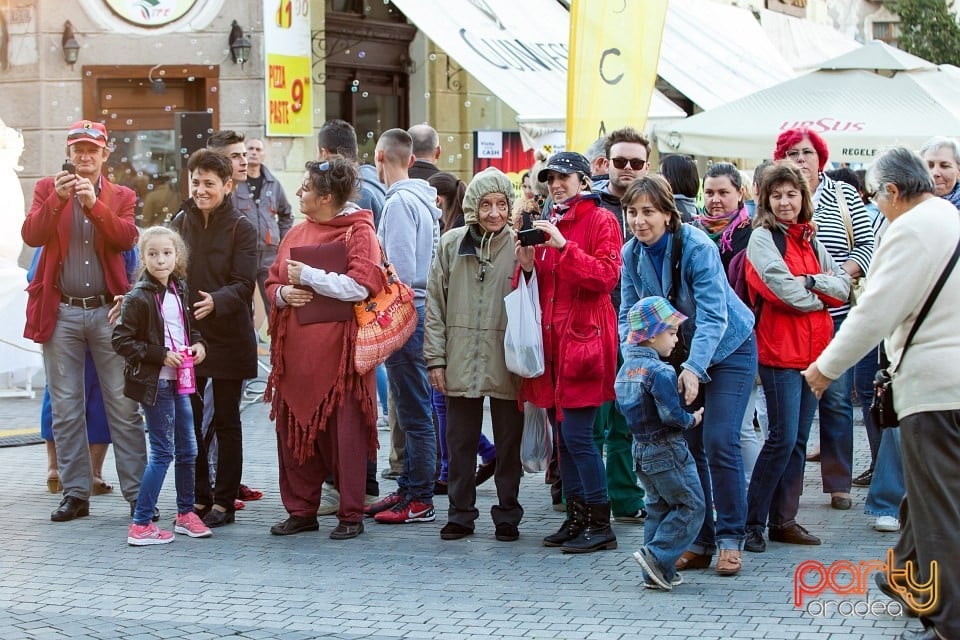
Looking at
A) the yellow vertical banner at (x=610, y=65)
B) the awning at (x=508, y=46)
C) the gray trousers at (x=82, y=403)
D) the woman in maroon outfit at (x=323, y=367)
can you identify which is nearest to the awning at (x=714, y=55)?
the awning at (x=508, y=46)

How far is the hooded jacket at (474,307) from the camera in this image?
23.2ft

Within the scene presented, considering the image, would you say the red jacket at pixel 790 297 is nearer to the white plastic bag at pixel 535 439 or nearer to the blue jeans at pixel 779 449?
the blue jeans at pixel 779 449

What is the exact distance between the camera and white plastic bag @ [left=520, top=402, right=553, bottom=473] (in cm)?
726

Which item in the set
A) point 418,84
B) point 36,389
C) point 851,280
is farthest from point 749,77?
point 851,280

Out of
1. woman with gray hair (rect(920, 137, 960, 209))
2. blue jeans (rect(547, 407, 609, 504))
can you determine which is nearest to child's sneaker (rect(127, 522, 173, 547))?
blue jeans (rect(547, 407, 609, 504))

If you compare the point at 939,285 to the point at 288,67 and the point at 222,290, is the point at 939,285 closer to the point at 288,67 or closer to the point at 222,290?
the point at 222,290

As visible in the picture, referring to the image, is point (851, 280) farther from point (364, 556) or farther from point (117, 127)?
point (117, 127)

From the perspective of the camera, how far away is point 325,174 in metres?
7.26

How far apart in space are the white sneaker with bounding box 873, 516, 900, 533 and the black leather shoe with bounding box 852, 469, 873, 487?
53.1 inches

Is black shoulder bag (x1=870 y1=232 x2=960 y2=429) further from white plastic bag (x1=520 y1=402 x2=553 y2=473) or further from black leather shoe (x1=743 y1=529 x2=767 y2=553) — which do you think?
white plastic bag (x1=520 y1=402 x2=553 y2=473)

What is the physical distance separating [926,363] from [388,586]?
8.40 feet

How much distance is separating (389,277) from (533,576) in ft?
5.93

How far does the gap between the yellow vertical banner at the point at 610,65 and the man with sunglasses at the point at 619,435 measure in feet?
9.71

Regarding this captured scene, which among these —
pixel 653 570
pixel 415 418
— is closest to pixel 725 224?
pixel 415 418
